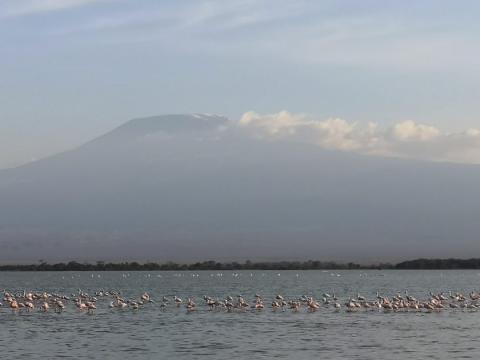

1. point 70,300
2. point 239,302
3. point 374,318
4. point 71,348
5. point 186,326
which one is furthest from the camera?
point 70,300

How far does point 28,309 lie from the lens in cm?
6050

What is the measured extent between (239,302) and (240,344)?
20.8 m

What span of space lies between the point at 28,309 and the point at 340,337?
2581cm

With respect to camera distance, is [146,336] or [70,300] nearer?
[146,336]

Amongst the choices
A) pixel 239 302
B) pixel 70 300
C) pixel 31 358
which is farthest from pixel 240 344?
pixel 70 300

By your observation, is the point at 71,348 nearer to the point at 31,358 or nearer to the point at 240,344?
the point at 31,358

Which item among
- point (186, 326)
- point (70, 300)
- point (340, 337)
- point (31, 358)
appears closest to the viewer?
point (31, 358)

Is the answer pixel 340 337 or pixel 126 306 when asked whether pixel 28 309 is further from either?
pixel 340 337

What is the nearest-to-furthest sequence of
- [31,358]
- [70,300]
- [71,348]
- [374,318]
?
[31,358], [71,348], [374,318], [70,300]

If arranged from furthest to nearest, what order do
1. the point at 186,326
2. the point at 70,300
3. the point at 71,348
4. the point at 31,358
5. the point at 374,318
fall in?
the point at 70,300 < the point at 374,318 < the point at 186,326 < the point at 71,348 < the point at 31,358

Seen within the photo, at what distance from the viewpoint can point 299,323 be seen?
4959 centimetres

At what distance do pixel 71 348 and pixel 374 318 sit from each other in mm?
20412

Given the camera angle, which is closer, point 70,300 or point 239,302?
point 239,302

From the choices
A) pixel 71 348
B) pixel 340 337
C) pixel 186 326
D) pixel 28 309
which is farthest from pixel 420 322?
pixel 28 309
